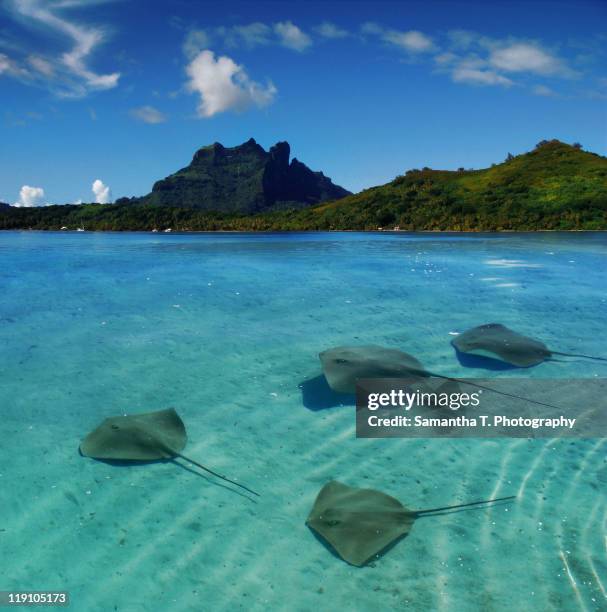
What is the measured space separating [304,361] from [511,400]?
378 centimetres

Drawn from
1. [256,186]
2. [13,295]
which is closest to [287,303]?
[13,295]

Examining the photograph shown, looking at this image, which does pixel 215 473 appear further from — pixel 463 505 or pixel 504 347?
pixel 504 347

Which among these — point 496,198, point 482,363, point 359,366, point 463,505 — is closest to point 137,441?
point 359,366

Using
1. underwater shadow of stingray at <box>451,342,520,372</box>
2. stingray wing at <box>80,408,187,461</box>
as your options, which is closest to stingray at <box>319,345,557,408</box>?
underwater shadow of stingray at <box>451,342,520,372</box>

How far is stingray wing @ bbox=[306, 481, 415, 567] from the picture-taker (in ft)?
12.1

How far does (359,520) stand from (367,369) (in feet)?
10.6

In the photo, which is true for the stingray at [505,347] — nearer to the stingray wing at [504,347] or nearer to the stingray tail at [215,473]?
the stingray wing at [504,347]

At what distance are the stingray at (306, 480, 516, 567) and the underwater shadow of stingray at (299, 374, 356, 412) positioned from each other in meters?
2.27

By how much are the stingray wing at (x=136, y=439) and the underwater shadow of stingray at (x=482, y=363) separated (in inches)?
219

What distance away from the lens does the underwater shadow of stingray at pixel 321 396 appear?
666 cm

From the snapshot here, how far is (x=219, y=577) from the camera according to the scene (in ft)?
11.9

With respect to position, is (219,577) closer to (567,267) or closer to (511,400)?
(511,400)

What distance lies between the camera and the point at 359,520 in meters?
3.84

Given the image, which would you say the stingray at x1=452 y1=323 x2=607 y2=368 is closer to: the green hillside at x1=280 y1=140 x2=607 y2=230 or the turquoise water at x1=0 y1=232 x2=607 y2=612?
the turquoise water at x1=0 y1=232 x2=607 y2=612
